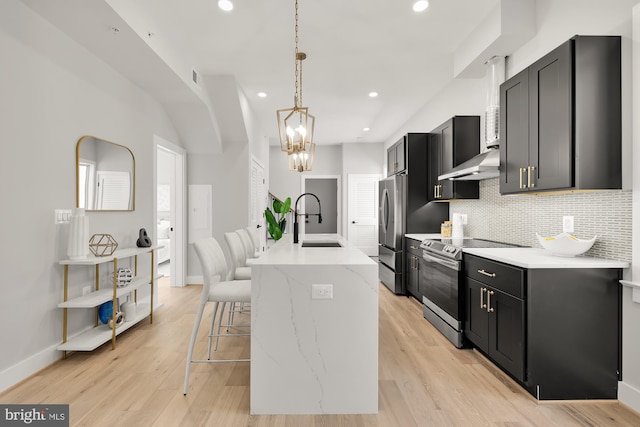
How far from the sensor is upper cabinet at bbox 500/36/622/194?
6.74ft

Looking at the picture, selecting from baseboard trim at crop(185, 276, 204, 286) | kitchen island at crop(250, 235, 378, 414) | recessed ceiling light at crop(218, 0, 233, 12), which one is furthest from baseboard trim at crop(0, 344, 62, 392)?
recessed ceiling light at crop(218, 0, 233, 12)

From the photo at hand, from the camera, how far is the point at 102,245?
10.3 feet

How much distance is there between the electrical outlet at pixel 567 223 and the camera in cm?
252

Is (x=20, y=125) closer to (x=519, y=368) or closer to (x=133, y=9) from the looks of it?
(x=133, y=9)

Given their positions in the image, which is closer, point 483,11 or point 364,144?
point 483,11

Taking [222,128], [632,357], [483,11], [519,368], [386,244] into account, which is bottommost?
[519,368]

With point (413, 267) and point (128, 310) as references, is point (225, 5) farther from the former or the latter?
point (413, 267)

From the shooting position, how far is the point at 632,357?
1998 mm

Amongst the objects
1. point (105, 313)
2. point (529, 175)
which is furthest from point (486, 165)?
point (105, 313)

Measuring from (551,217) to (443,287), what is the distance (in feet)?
3.54

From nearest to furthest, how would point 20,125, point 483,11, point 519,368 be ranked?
point 519,368 < point 20,125 < point 483,11

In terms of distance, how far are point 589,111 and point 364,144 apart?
6493 millimetres

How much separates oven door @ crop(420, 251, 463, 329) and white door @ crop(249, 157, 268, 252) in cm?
309

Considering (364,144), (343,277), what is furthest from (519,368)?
(364,144)
